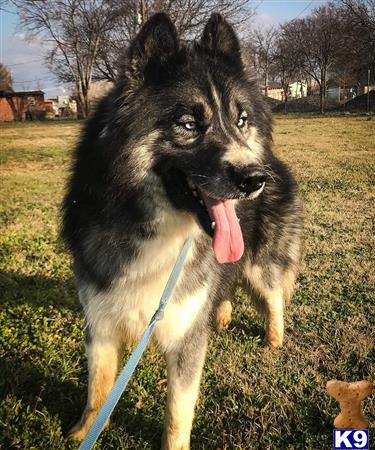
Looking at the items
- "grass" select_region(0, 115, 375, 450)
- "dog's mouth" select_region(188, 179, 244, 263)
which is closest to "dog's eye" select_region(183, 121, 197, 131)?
"dog's mouth" select_region(188, 179, 244, 263)

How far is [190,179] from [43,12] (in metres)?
35.8

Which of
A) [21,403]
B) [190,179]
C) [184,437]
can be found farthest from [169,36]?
[21,403]

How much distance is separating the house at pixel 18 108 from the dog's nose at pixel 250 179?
47723 mm

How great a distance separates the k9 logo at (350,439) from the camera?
→ 8.07ft

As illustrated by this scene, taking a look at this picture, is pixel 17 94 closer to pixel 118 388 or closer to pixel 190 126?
pixel 190 126

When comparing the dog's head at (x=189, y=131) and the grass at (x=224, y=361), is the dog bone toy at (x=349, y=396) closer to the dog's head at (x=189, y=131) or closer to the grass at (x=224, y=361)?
the grass at (x=224, y=361)

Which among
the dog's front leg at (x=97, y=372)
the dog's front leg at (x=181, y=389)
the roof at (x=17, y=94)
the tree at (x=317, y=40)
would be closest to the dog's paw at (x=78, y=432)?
the dog's front leg at (x=97, y=372)

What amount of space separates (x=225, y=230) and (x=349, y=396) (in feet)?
4.62

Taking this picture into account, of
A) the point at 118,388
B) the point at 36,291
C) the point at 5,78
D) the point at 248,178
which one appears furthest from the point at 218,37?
the point at 5,78

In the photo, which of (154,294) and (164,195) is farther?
(154,294)

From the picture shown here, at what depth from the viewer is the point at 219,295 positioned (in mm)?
2904

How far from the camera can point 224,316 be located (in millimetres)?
3779

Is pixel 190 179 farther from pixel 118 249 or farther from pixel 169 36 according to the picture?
pixel 169 36

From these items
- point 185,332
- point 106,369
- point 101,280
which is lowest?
point 106,369
